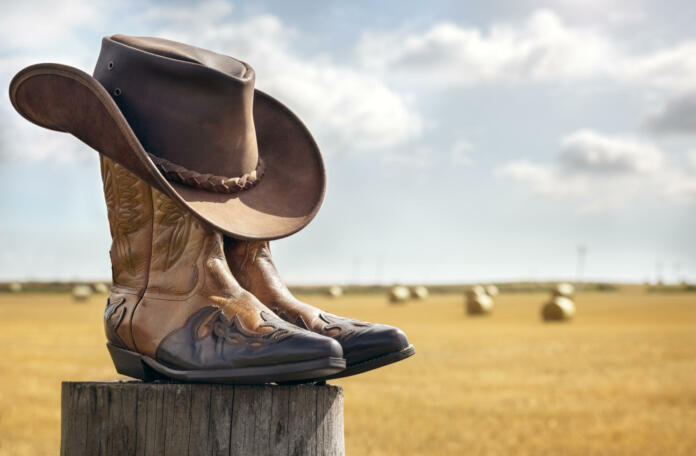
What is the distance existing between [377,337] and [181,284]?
72 centimetres

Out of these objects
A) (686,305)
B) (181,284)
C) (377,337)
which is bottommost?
(377,337)

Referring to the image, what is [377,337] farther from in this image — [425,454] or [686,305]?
[686,305]

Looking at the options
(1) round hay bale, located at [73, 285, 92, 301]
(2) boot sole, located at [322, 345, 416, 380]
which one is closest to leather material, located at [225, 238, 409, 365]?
(2) boot sole, located at [322, 345, 416, 380]

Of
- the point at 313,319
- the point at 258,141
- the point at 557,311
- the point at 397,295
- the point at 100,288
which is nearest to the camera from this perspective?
the point at 313,319

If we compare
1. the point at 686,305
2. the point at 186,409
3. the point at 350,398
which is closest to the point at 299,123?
the point at 186,409

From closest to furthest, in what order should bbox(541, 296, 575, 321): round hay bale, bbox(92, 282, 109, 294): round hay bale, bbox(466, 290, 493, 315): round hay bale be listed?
bbox(541, 296, 575, 321): round hay bale, bbox(466, 290, 493, 315): round hay bale, bbox(92, 282, 109, 294): round hay bale

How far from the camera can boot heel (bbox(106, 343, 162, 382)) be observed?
114 inches

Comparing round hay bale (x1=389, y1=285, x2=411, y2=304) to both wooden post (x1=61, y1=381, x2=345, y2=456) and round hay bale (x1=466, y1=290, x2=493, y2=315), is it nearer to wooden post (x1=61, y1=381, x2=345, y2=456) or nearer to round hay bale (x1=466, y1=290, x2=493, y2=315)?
round hay bale (x1=466, y1=290, x2=493, y2=315)

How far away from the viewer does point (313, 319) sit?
304 centimetres

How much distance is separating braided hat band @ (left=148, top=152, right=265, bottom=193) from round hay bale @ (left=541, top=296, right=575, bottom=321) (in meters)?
26.9

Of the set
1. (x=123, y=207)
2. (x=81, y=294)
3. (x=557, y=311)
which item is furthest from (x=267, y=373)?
(x=81, y=294)

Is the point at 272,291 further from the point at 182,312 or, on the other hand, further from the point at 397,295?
the point at 397,295

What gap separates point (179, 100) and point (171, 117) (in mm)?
68

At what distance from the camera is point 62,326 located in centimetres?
2344
